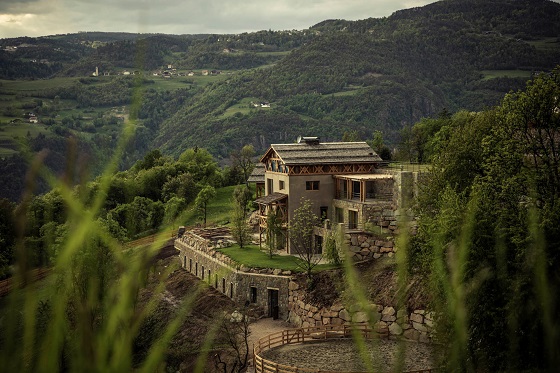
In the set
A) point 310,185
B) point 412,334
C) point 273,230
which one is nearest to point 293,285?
point 273,230

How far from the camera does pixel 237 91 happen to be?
634 ft

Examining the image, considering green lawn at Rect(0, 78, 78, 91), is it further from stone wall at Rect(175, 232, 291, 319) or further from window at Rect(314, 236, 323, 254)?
window at Rect(314, 236, 323, 254)

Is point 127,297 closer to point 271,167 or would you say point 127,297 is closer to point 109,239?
point 109,239

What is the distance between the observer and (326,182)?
1693 inches

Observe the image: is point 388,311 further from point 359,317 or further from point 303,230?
point 303,230

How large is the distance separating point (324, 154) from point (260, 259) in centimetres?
761

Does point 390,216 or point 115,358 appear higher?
point 115,358

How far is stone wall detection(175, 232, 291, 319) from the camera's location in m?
36.5

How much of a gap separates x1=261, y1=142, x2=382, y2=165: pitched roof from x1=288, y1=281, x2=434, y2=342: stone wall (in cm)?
932

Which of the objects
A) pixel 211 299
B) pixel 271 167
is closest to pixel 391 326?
pixel 211 299

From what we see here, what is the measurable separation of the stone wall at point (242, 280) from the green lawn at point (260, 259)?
1.51 feet

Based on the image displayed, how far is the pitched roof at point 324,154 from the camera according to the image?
4294cm

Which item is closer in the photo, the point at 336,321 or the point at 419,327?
the point at 419,327

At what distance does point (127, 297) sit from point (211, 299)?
37.1m
